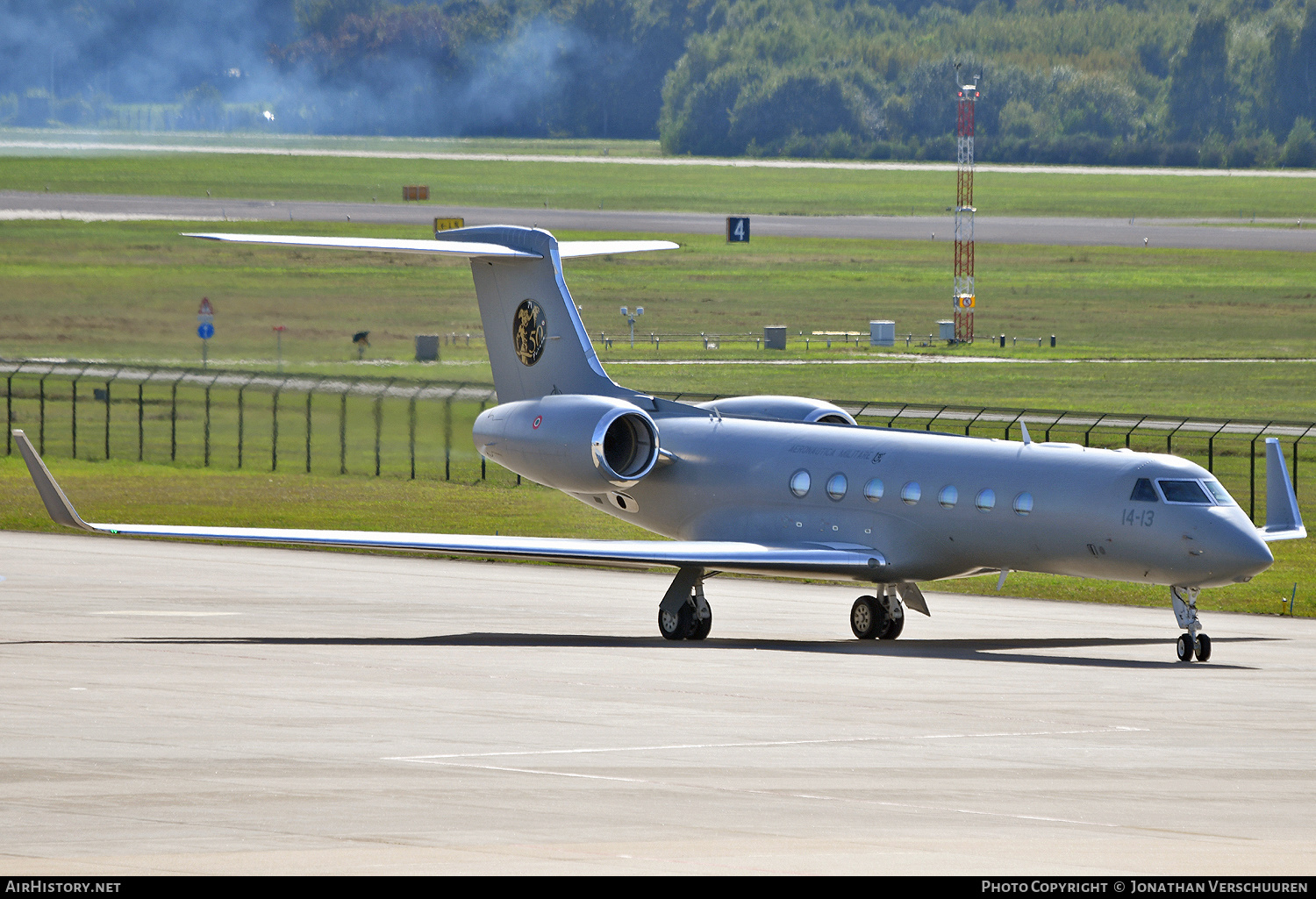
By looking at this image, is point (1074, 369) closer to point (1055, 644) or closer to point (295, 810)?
point (1055, 644)

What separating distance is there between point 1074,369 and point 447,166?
97145 millimetres

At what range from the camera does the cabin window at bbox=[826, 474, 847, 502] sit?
30.8 meters

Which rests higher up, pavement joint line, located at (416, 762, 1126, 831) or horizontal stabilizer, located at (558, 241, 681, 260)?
horizontal stabilizer, located at (558, 241, 681, 260)

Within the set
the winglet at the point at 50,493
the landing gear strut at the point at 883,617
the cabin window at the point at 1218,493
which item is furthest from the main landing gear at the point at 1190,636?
the winglet at the point at 50,493

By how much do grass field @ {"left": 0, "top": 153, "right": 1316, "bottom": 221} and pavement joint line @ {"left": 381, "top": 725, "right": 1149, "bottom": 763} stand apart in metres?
123

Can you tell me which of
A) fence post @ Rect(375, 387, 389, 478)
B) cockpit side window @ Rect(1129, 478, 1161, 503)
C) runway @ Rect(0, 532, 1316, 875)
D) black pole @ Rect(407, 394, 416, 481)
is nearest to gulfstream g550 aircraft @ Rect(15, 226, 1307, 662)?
cockpit side window @ Rect(1129, 478, 1161, 503)

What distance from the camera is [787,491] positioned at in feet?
103

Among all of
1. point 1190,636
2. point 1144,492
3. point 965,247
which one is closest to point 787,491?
point 1144,492

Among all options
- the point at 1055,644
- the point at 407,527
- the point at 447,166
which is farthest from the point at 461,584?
the point at 447,166

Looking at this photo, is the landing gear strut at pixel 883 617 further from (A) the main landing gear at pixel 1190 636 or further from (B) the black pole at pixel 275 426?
(B) the black pole at pixel 275 426

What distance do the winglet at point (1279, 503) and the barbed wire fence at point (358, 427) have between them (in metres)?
16.1

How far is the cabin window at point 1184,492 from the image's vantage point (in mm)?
27578

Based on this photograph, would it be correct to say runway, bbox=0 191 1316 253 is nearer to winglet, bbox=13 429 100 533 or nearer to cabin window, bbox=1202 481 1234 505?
winglet, bbox=13 429 100 533

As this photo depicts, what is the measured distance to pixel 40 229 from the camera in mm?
104562
